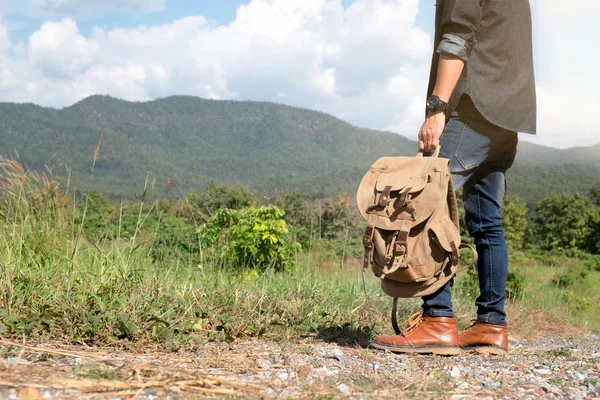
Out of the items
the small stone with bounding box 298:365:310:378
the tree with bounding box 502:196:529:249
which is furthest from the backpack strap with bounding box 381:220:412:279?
the tree with bounding box 502:196:529:249

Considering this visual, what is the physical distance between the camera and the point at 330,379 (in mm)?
2098

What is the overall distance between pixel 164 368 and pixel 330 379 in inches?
24.3

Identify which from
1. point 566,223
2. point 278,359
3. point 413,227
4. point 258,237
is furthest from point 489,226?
point 566,223

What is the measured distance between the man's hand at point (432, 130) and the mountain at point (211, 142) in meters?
56.1

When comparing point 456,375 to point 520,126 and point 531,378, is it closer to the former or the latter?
point 531,378

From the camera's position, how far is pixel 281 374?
219 centimetres

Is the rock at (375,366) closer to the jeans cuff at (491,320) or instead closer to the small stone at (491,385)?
the small stone at (491,385)

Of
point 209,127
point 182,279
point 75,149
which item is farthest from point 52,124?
point 182,279

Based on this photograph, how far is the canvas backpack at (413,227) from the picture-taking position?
8.46 ft

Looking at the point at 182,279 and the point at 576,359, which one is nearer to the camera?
the point at 576,359

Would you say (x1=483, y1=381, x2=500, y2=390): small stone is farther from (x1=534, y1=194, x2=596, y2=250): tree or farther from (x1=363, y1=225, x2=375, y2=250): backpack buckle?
(x1=534, y1=194, x2=596, y2=250): tree

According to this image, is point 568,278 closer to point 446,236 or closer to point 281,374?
point 446,236

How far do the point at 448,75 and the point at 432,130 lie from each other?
0.90 ft

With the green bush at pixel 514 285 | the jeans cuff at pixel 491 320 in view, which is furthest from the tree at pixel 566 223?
the jeans cuff at pixel 491 320
